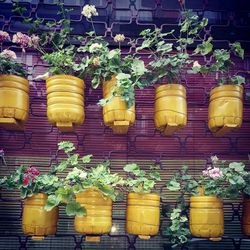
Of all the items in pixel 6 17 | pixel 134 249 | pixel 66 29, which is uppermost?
pixel 6 17

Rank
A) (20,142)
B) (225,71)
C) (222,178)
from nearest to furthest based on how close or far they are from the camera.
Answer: (222,178) < (225,71) < (20,142)

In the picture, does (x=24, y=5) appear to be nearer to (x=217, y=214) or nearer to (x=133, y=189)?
(x=133, y=189)

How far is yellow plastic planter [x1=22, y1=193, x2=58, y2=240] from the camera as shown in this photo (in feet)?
10.2

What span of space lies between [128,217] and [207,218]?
616mm

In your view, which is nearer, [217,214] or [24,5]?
[217,214]

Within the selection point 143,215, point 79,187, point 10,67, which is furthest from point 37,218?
point 10,67

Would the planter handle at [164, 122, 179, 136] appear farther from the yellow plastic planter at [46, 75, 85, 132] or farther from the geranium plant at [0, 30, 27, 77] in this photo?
the geranium plant at [0, 30, 27, 77]

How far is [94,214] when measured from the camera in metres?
3.05

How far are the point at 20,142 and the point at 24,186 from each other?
0.77m

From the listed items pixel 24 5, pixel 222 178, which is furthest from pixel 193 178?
pixel 24 5

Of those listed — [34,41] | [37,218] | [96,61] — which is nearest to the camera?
[37,218]

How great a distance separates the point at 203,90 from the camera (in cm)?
395

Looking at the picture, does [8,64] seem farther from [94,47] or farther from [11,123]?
[94,47]

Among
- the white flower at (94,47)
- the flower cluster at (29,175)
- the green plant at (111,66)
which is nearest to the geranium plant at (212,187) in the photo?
the green plant at (111,66)
